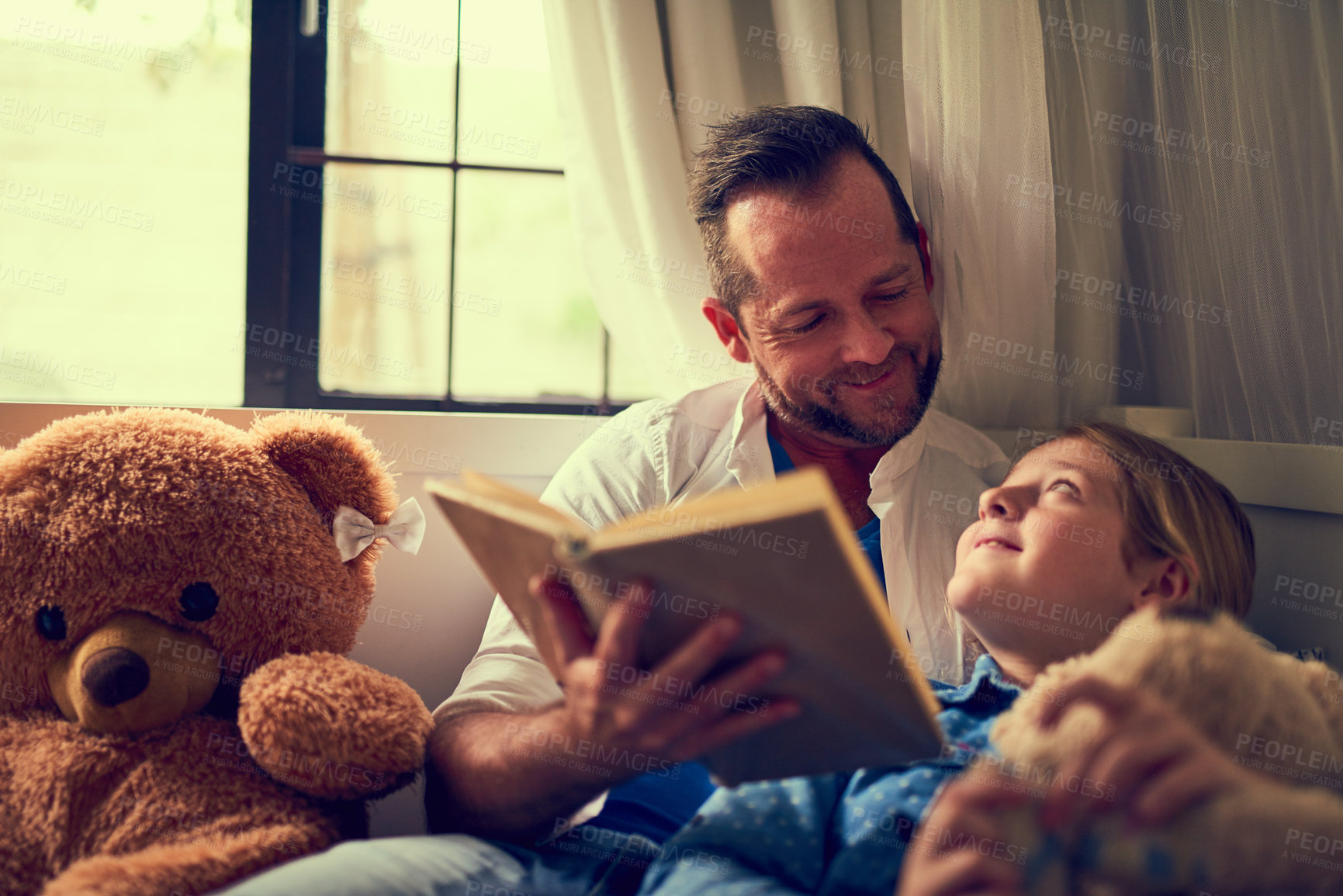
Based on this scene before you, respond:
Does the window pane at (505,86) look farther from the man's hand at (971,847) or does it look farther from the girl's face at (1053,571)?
the man's hand at (971,847)

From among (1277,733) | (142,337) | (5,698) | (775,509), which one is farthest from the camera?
(142,337)

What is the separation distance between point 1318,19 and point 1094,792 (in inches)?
39.0

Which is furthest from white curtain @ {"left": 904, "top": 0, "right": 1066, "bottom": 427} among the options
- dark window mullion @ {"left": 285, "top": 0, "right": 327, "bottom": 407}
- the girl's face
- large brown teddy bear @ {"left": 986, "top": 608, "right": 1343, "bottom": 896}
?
dark window mullion @ {"left": 285, "top": 0, "right": 327, "bottom": 407}

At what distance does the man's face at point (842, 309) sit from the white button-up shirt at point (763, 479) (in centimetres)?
8

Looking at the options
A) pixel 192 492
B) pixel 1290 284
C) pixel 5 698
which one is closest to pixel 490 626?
pixel 192 492

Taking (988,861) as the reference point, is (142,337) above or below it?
above

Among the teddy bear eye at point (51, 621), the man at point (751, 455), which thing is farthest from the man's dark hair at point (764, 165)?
the teddy bear eye at point (51, 621)

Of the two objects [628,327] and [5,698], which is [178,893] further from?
[628,327]

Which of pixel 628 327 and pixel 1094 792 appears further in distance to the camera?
pixel 628 327

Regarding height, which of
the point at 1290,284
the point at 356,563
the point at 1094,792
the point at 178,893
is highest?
the point at 1290,284

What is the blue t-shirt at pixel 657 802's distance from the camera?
1.04 m

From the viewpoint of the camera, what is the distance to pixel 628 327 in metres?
1.50

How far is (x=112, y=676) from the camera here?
0.85 m

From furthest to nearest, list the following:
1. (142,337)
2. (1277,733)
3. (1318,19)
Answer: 1. (142,337)
2. (1318,19)
3. (1277,733)
